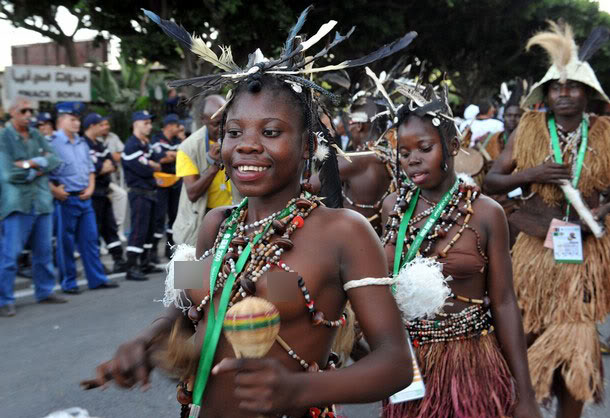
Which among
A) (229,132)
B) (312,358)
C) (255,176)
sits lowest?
(312,358)

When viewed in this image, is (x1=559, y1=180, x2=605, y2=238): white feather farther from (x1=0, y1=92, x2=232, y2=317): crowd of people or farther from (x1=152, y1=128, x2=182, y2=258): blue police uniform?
(x1=152, y1=128, x2=182, y2=258): blue police uniform

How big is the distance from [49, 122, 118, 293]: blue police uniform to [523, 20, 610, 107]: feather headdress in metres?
5.63

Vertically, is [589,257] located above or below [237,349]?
below

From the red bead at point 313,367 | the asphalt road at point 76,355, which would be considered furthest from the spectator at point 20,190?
the red bead at point 313,367

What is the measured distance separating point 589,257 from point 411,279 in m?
2.67

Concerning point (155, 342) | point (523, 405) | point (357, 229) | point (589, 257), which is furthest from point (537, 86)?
point (155, 342)

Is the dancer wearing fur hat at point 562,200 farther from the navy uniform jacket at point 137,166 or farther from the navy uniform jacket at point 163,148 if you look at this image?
the navy uniform jacket at point 163,148

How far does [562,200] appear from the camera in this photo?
4629mm

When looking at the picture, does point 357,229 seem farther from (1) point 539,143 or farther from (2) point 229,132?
(1) point 539,143

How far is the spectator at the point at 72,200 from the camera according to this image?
26.8 feet

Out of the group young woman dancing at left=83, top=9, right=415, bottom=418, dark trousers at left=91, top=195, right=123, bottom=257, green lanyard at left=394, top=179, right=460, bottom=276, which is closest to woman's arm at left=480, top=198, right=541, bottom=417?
green lanyard at left=394, top=179, right=460, bottom=276

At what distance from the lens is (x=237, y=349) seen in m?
1.51

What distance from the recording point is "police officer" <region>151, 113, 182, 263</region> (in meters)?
9.50

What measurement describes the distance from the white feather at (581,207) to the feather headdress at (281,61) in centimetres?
275
